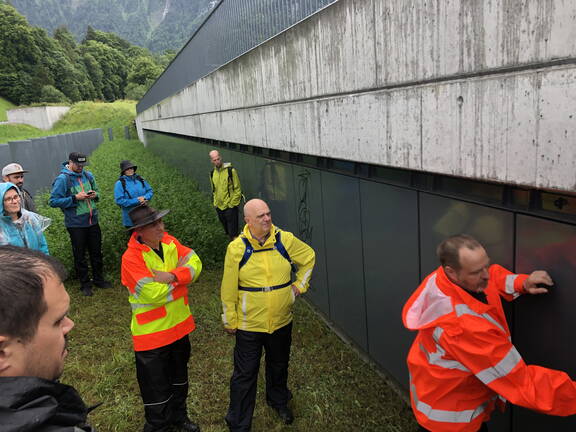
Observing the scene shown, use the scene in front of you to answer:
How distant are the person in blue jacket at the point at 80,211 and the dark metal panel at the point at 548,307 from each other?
19.2ft

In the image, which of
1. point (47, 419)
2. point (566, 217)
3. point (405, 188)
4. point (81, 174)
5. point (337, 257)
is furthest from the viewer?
point (81, 174)

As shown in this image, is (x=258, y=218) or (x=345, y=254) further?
(x=345, y=254)

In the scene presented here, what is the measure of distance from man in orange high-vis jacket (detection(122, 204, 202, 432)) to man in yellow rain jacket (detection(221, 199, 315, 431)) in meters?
0.38

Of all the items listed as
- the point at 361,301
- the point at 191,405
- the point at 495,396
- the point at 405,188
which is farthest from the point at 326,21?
the point at 191,405

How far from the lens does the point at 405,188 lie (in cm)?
348

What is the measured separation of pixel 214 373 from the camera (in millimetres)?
4723

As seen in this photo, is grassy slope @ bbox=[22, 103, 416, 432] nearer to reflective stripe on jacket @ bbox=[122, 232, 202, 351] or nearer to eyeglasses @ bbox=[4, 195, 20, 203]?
reflective stripe on jacket @ bbox=[122, 232, 202, 351]

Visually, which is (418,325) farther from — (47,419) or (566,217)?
(47,419)

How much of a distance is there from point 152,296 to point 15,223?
233 cm

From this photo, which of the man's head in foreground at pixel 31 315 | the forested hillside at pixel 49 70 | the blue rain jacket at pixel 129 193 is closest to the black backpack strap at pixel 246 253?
the man's head in foreground at pixel 31 315

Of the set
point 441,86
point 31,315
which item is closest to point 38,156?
point 441,86

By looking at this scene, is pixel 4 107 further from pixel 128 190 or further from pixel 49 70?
pixel 128 190

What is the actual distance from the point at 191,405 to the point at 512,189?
3377mm

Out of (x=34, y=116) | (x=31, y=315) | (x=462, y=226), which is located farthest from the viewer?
(x=34, y=116)
